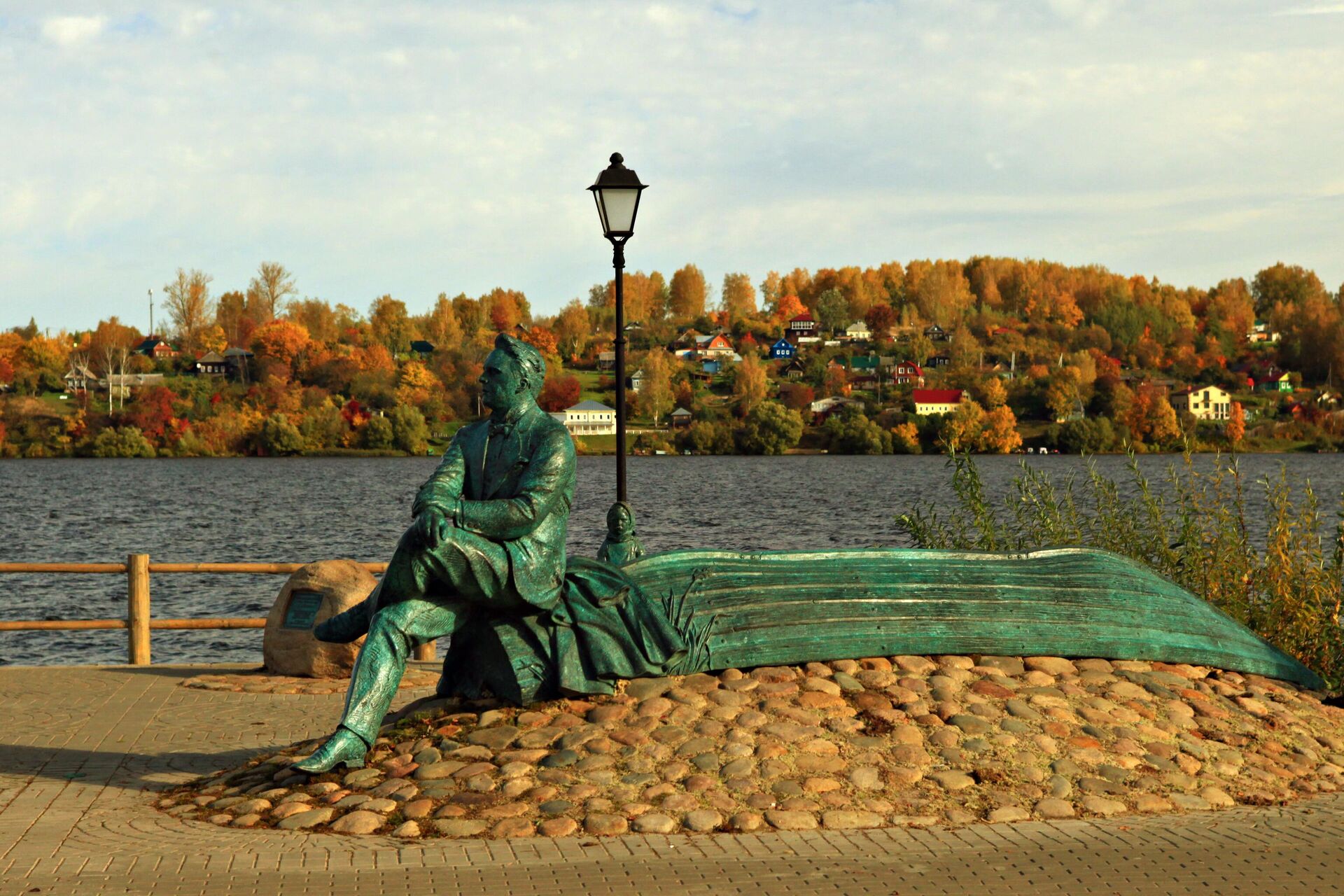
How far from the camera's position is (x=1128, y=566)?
8914mm

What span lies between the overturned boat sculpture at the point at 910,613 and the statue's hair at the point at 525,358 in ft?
4.11

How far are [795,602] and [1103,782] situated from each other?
2026mm

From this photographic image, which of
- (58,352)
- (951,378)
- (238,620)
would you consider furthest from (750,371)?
(238,620)

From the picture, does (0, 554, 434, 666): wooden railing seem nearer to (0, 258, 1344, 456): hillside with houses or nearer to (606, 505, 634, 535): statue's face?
(606, 505, 634, 535): statue's face

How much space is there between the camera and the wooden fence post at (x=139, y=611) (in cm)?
1226

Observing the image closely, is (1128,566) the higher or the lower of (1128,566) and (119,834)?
the higher

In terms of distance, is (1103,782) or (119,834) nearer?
(119,834)

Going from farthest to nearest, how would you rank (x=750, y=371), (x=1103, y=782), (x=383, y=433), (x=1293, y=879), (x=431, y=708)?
(x=750, y=371) < (x=383, y=433) < (x=431, y=708) < (x=1103, y=782) < (x=1293, y=879)

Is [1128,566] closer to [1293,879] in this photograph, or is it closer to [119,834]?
[1293,879]

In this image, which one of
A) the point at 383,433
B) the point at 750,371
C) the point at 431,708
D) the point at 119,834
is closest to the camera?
the point at 119,834

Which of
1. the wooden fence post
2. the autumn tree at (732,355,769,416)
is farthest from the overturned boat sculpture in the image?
the autumn tree at (732,355,769,416)

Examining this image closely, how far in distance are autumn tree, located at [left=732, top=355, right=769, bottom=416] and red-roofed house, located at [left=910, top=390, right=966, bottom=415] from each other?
1302 centimetres

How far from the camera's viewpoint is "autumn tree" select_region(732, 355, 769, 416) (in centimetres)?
11944

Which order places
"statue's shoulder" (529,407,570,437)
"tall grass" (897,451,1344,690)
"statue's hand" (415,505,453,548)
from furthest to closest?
"tall grass" (897,451,1344,690), "statue's shoulder" (529,407,570,437), "statue's hand" (415,505,453,548)
